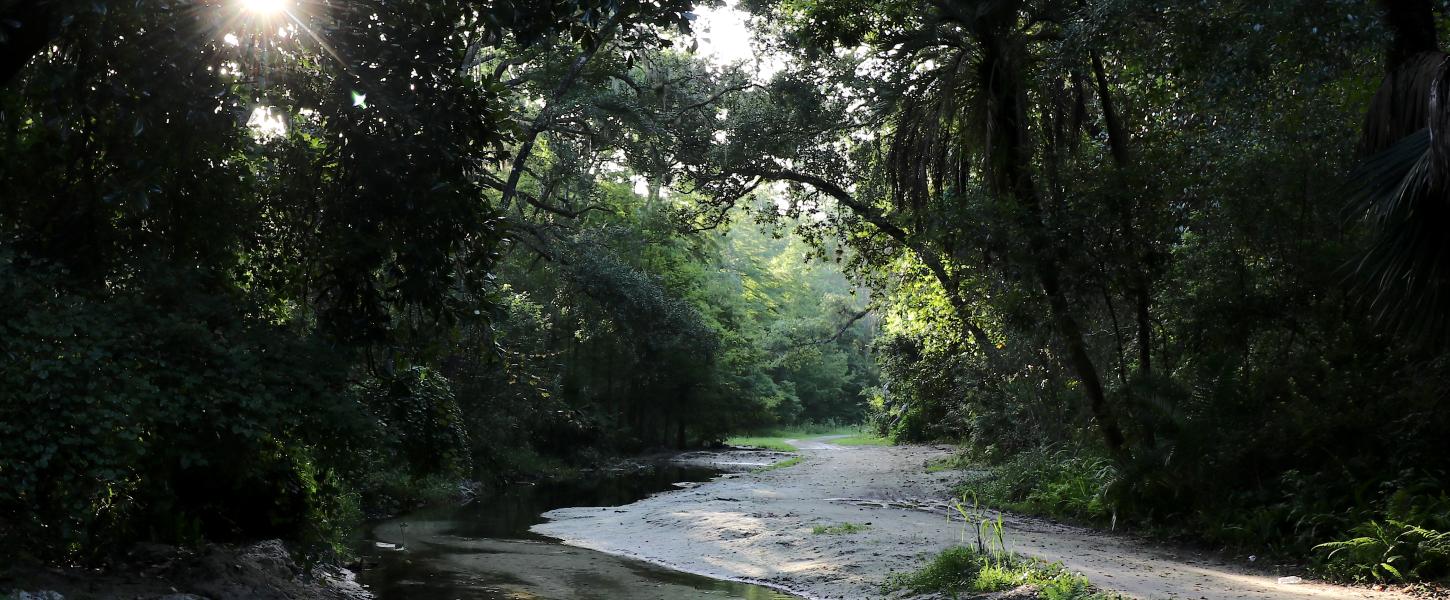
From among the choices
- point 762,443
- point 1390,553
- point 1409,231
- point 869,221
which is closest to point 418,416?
point 1409,231

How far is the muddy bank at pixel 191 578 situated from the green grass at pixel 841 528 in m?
5.80

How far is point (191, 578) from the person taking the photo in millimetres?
8758

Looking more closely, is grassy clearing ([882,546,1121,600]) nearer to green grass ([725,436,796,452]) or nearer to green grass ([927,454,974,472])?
green grass ([927,454,974,472])

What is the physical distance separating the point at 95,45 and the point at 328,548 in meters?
5.39

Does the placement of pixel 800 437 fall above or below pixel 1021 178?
below

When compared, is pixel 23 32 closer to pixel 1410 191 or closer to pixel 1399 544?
pixel 1410 191

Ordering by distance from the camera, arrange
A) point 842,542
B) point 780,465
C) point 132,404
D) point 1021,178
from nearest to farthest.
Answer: point 132,404, point 842,542, point 1021,178, point 780,465

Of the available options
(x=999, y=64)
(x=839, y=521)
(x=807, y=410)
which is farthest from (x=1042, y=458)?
(x=807, y=410)

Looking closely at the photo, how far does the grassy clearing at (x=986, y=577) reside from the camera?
8.32 m

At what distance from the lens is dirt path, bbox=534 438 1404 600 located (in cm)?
943

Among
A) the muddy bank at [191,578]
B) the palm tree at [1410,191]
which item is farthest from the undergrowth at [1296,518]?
the muddy bank at [191,578]

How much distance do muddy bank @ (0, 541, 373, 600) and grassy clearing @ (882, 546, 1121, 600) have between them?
584 centimetres

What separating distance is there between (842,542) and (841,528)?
2.81 ft

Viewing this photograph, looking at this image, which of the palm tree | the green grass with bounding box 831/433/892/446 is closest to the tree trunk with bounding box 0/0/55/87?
the palm tree
